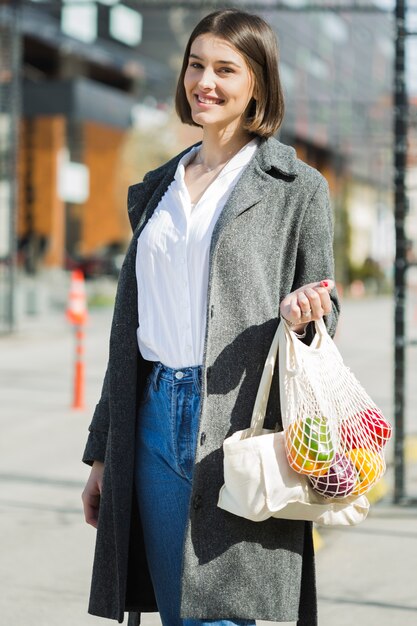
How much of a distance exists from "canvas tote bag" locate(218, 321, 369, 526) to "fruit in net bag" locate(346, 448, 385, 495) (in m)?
0.04

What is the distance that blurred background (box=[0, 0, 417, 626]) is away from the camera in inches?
216

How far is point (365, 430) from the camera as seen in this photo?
2.56m

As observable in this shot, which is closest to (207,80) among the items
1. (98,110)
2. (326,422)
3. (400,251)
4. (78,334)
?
(326,422)

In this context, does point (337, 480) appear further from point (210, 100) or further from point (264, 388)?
point (210, 100)

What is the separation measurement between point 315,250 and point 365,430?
1.43 ft

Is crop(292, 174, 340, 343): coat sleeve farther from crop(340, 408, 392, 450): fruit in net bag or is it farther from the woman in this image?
crop(340, 408, 392, 450): fruit in net bag

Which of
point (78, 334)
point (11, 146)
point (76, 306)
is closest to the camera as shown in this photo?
point (78, 334)

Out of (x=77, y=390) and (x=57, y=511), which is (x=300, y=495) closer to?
(x=57, y=511)

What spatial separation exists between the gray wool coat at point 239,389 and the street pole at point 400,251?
3591mm

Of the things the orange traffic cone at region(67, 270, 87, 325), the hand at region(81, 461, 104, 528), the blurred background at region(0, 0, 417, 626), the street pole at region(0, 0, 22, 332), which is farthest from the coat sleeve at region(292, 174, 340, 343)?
the street pole at region(0, 0, 22, 332)

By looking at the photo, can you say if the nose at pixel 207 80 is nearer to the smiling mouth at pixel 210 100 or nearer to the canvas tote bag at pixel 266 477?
the smiling mouth at pixel 210 100

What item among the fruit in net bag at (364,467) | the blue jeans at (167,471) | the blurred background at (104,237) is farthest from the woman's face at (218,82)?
the blurred background at (104,237)

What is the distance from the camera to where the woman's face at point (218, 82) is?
8.86ft

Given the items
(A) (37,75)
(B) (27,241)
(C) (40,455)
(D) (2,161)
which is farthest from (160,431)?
(A) (37,75)
